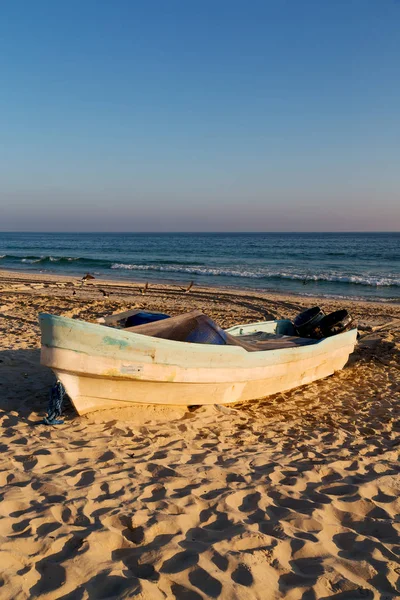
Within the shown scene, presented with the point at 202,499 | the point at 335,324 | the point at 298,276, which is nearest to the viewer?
the point at 202,499

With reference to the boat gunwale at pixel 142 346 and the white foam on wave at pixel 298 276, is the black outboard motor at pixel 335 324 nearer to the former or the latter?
the boat gunwale at pixel 142 346

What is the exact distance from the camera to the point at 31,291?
62.2 feet

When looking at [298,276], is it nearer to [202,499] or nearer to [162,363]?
[162,363]

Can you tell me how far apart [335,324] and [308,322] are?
25.8 inches

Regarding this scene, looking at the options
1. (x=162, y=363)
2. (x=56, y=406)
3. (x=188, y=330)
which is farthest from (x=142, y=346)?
(x=56, y=406)

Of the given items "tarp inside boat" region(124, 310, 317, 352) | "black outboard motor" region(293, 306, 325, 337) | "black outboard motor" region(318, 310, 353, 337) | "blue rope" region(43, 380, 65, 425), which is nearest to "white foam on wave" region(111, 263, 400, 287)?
"black outboard motor" region(293, 306, 325, 337)

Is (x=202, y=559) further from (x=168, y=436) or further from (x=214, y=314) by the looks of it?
(x=214, y=314)

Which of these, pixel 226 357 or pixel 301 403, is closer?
pixel 226 357

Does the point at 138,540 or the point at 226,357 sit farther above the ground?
the point at 226,357

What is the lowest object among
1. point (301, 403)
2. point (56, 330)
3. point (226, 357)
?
point (301, 403)

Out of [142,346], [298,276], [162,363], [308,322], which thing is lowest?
[298,276]

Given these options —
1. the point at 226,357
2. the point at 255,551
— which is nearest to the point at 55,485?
the point at 255,551

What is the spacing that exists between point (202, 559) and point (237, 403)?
4.03 metres

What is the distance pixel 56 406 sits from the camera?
5.50 m
